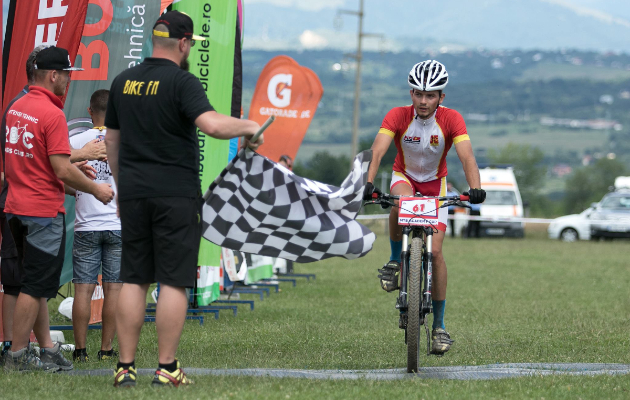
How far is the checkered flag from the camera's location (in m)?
6.39

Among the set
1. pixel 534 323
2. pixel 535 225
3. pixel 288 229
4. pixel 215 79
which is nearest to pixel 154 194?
pixel 288 229

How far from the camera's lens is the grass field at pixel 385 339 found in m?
5.80

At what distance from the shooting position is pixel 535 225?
1772 inches

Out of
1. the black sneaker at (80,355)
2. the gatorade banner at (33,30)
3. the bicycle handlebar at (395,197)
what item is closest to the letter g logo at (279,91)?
the gatorade banner at (33,30)

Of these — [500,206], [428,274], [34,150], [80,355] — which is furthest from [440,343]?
[500,206]

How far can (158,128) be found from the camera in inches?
219

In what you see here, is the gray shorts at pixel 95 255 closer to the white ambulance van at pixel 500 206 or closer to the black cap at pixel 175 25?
the black cap at pixel 175 25

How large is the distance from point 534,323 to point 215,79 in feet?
15.5

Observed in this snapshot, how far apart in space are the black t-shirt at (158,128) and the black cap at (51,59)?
1.29 metres

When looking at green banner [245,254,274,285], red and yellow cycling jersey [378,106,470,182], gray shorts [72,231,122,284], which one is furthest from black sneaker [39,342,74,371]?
green banner [245,254,274,285]

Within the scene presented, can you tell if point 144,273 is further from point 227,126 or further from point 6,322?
point 6,322

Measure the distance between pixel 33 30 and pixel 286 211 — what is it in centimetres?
306

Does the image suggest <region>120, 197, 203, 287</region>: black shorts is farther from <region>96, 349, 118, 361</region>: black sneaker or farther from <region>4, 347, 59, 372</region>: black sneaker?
<region>96, 349, 118, 361</region>: black sneaker

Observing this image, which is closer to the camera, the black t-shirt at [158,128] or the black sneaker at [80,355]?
the black t-shirt at [158,128]
